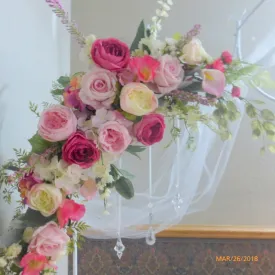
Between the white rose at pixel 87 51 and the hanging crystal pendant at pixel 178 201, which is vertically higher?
the white rose at pixel 87 51

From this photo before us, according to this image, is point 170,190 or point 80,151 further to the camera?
point 170,190

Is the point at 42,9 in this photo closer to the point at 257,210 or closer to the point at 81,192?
the point at 81,192

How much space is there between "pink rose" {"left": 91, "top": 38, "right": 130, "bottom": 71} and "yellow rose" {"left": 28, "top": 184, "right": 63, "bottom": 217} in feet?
0.79

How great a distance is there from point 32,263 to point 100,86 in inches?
13.1

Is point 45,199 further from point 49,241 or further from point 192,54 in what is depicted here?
point 192,54

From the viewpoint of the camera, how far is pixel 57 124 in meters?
0.76

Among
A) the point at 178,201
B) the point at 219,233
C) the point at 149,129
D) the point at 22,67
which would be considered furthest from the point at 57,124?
the point at 219,233

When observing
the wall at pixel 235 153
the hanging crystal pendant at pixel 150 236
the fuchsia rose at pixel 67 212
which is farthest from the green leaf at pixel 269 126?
the wall at pixel 235 153

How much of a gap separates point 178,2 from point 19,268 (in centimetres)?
150

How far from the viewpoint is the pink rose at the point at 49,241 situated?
763mm

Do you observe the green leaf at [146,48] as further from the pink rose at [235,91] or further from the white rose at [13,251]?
the white rose at [13,251]

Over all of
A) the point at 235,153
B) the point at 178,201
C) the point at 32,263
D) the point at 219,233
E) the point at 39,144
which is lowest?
the point at 219,233

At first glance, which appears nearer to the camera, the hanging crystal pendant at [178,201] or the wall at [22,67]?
the wall at [22,67]

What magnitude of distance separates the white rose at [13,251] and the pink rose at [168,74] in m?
0.38
